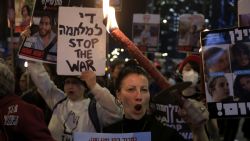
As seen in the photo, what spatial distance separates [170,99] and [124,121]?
2.22 feet

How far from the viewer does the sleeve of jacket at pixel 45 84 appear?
527cm

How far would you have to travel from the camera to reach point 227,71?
4.04 meters

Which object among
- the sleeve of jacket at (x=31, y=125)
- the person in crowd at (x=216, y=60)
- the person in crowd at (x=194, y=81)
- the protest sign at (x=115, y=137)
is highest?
the person in crowd at (x=216, y=60)

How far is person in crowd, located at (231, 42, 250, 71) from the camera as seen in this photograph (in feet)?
13.2

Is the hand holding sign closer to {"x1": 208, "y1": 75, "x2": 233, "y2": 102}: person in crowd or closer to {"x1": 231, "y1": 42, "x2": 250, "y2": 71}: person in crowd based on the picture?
{"x1": 208, "y1": 75, "x2": 233, "y2": 102}: person in crowd

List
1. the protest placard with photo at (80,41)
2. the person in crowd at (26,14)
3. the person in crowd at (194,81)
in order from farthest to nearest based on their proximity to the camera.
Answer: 1. the person in crowd at (26,14)
2. the person in crowd at (194,81)
3. the protest placard with photo at (80,41)

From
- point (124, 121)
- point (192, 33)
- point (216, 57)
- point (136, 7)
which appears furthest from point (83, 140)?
point (136, 7)

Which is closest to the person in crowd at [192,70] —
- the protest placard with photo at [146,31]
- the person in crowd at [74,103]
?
the person in crowd at [74,103]

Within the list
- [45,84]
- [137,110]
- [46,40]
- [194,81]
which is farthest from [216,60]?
[194,81]

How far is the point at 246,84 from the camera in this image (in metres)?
3.99

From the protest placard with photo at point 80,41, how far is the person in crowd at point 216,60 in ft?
3.01

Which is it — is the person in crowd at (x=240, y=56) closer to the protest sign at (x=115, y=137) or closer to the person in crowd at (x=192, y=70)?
the protest sign at (x=115, y=137)

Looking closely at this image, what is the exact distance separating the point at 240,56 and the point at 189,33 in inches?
273

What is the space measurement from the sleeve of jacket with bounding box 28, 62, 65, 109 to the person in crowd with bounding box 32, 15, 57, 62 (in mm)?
361
